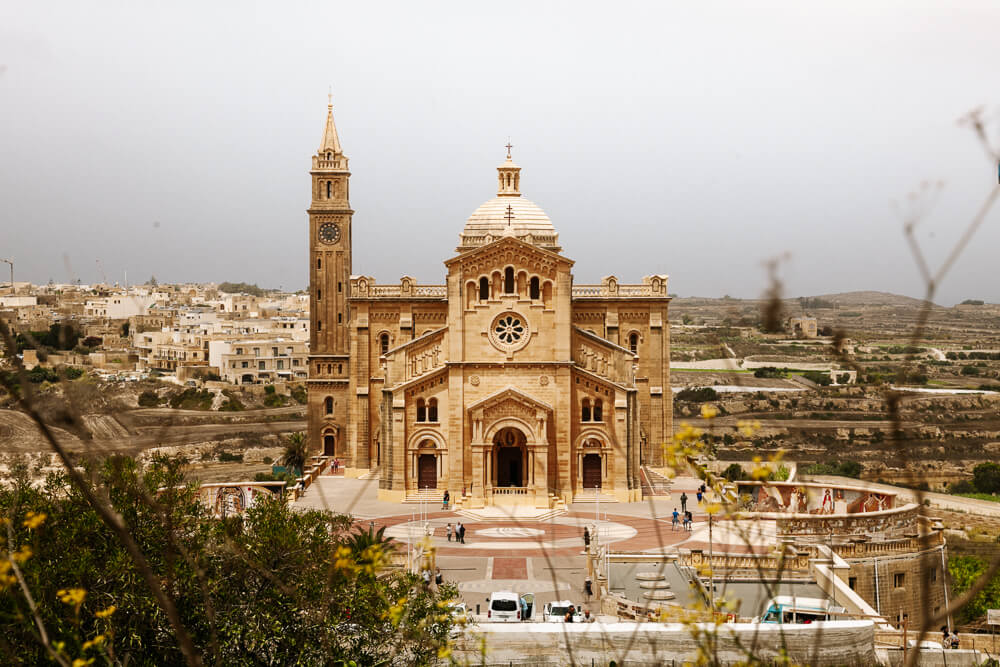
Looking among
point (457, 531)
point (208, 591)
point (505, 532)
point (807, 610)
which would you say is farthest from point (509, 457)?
point (208, 591)

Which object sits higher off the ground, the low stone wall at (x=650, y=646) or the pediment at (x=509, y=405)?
the pediment at (x=509, y=405)

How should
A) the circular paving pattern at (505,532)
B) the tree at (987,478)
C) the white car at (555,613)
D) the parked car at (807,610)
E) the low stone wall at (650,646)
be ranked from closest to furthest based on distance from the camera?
the low stone wall at (650,646)
the parked car at (807,610)
the white car at (555,613)
the circular paving pattern at (505,532)
the tree at (987,478)

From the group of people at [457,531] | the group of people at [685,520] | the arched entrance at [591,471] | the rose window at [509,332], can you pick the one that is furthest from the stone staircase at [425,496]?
the group of people at [685,520]

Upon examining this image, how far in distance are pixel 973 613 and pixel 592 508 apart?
52.0 feet

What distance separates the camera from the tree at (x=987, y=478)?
265 feet

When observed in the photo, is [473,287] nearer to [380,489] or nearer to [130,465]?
[380,489]

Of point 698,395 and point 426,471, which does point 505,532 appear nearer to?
point 426,471

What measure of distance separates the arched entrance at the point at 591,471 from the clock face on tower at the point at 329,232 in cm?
2409

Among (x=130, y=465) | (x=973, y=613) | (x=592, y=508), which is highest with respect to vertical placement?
(x=130, y=465)

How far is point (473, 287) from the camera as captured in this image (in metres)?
50.8

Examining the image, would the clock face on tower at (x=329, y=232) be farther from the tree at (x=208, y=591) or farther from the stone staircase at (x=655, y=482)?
the tree at (x=208, y=591)

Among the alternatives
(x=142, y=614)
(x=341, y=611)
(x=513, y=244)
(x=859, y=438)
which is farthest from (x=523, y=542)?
(x=859, y=438)

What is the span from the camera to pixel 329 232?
67.1 m

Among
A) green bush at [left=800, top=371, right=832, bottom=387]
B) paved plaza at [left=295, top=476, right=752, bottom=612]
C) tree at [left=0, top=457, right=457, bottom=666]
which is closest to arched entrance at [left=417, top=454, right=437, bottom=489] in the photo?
paved plaza at [left=295, top=476, right=752, bottom=612]
